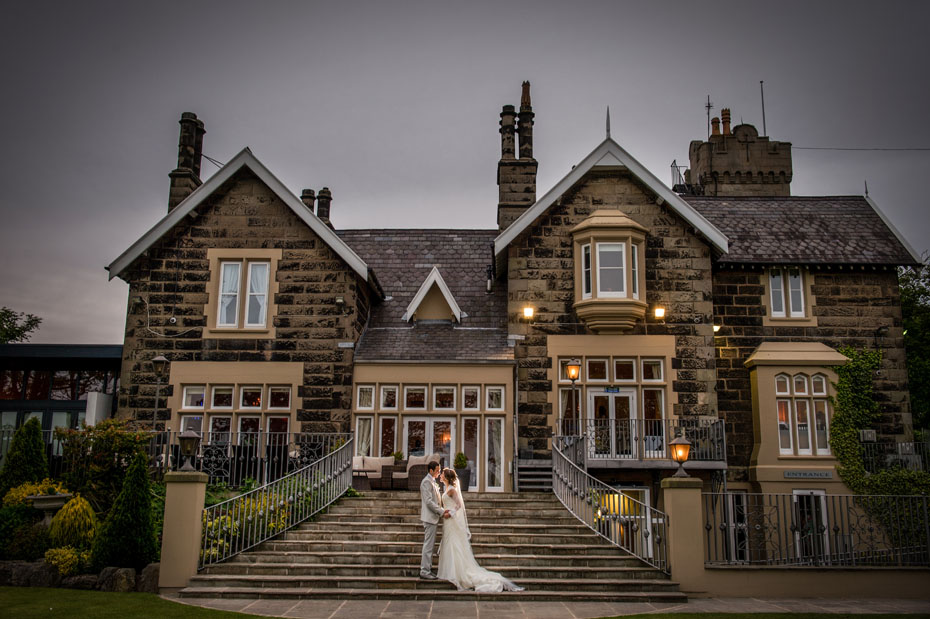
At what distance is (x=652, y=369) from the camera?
21.7 m

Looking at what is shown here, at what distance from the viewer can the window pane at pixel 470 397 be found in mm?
21281

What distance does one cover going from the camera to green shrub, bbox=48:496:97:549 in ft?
46.2

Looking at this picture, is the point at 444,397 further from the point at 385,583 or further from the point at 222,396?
the point at 385,583

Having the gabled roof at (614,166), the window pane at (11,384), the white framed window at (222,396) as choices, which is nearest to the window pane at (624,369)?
the gabled roof at (614,166)

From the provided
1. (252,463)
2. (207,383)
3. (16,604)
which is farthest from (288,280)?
(16,604)

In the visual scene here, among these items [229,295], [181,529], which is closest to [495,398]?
[229,295]

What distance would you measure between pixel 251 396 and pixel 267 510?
7157 mm

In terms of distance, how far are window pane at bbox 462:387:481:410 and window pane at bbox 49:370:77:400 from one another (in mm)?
12904

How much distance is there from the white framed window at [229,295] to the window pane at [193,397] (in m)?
1.84

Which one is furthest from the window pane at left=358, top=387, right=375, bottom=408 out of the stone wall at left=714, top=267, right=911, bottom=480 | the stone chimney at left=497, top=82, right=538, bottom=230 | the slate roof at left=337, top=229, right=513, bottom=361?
the stone wall at left=714, top=267, right=911, bottom=480

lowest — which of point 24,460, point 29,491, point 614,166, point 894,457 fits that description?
point 29,491

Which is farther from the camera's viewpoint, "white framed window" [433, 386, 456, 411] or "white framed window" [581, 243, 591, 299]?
"white framed window" [581, 243, 591, 299]

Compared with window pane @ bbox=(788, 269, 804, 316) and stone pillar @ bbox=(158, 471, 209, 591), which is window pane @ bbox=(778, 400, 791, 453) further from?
stone pillar @ bbox=(158, 471, 209, 591)

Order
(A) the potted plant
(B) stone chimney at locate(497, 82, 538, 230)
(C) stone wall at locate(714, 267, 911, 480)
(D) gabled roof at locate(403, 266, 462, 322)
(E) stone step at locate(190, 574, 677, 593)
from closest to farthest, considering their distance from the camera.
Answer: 1. (E) stone step at locate(190, 574, 677, 593)
2. (A) the potted plant
3. (C) stone wall at locate(714, 267, 911, 480)
4. (D) gabled roof at locate(403, 266, 462, 322)
5. (B) stone chimney at locate(497, 82, 538, 230)
